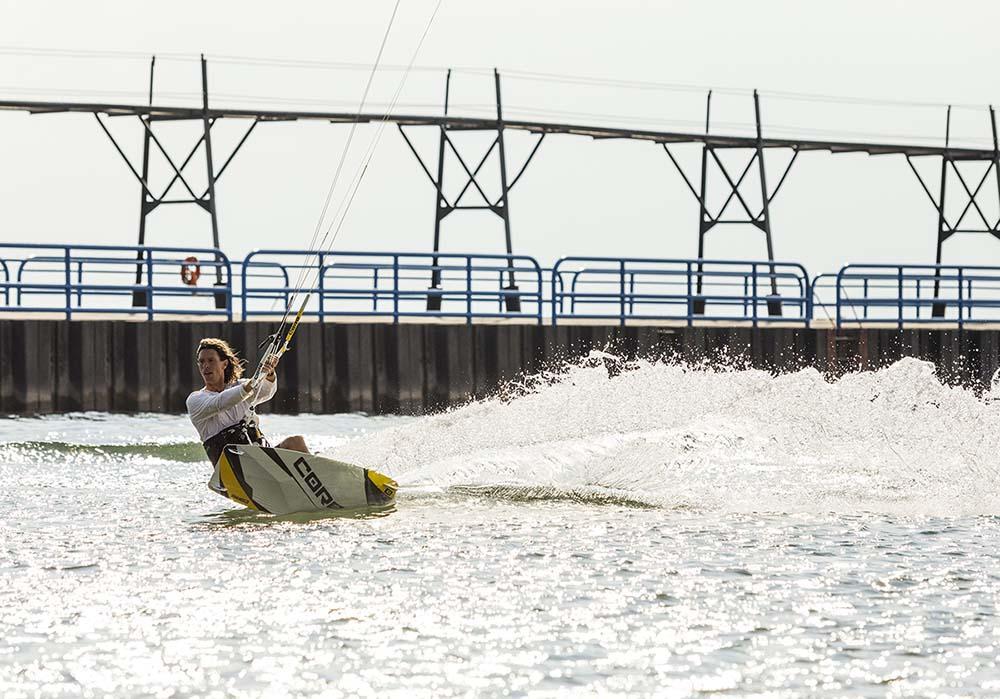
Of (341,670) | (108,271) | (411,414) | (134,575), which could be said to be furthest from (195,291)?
(341,670)

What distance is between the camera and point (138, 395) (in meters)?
→ 23.6

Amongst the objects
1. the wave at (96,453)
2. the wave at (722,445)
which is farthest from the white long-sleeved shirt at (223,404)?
the wave at (96,453)

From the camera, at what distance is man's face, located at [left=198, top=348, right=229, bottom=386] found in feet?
40.0

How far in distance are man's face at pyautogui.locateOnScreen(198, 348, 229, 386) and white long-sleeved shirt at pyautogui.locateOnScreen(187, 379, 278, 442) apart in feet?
0.33

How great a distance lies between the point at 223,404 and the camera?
11992 millimetres

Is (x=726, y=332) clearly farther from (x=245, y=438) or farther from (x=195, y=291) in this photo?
(x=245, y=438)

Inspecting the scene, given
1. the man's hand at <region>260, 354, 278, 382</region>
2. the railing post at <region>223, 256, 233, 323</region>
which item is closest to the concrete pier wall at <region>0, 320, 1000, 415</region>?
the railing post at <region>223, 256, 233, 323</region>

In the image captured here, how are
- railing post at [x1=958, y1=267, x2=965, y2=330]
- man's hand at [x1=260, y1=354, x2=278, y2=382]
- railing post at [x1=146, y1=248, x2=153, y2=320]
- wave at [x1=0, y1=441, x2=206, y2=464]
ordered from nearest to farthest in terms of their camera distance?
man's hand at [x1=260, y1=354, x2=278, y2=382] → wave at [x1=0, y1=441, x2=206, y2=464] → railing post at [x1=146, y1=248, x2=153, y2=320] → railing post at [x1=958, y1=267, x2=965, y2=330]

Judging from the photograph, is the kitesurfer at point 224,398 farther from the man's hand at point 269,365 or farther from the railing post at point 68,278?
the railing post at point 68,278

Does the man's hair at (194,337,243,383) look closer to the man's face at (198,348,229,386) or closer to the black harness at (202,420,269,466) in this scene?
the man's face at (198,348,229,386)

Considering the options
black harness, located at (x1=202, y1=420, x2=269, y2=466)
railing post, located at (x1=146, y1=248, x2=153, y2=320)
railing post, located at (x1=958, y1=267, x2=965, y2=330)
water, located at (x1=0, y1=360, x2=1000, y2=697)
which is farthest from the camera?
railing post, located at (x1=958, y1=267, x2=965, y2=330)

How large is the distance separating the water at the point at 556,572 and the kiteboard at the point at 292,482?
0.23m

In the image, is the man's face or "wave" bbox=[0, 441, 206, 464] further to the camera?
"wave" bbox=[0, 441, 206, 464]

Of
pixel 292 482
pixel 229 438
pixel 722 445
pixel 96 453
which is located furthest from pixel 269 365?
pixel 96 453
